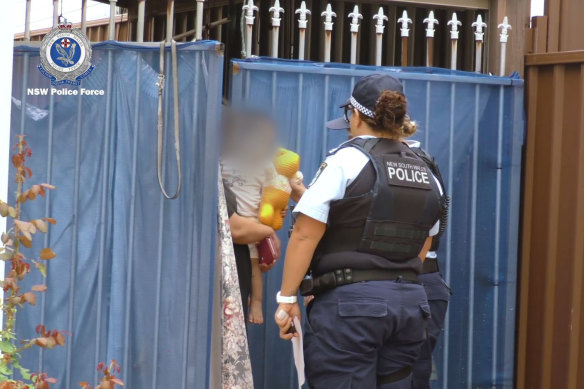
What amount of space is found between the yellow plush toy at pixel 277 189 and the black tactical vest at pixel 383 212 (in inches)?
26.2

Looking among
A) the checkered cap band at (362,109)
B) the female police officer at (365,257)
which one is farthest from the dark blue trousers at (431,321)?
the checkered cap band at (362,109)

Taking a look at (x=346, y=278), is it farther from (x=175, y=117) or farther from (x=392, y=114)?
(x=175, y=117)

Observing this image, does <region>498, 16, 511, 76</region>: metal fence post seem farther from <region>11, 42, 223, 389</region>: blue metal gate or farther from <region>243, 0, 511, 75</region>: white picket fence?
<region>11, 42, 223, 389</region>: blue metal gate

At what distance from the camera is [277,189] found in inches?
A: 180

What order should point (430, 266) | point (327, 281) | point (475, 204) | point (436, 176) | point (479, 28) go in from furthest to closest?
point (479, 28) → point (475, 204) → point (430, 266) → point (436, 176) → point (327, 281)

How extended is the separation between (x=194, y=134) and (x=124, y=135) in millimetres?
371

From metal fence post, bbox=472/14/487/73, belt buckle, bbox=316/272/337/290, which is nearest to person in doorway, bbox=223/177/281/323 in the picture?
belt buckle, bbox=316/272/337/290

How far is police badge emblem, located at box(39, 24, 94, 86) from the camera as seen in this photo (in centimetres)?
449

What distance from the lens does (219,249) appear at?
4438mm

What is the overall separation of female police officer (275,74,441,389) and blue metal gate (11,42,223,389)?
81 centimetres

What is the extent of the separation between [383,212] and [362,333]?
50 cm

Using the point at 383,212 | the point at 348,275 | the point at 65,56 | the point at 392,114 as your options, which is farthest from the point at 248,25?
the point at 348,275

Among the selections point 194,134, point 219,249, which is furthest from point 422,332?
point 194,134

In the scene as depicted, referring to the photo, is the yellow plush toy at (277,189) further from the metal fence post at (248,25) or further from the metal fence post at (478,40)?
the metal fence post at (478,40)
